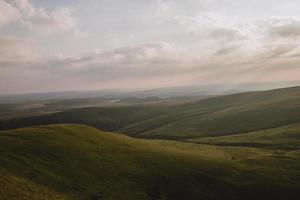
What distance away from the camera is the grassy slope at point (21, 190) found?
56.2m

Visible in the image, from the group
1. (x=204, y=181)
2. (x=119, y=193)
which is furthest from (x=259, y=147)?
(x=119, y=193)

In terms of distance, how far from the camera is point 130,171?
85.0 m

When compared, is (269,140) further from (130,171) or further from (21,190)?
(21,190)

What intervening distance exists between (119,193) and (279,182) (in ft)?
140

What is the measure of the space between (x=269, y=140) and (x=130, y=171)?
103m

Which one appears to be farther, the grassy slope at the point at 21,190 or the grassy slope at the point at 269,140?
the grassy slope at the point at 269,140

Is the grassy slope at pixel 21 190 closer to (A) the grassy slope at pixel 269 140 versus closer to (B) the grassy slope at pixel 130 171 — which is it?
(B) the grassy slope at pixel 130 171

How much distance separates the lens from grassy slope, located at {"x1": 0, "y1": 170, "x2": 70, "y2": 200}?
56.2 m

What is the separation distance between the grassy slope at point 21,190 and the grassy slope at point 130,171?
9.61 feet

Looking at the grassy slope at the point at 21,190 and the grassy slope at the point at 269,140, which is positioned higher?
the grassy slope at the point at 21,190

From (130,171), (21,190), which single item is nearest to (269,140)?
(130,171)

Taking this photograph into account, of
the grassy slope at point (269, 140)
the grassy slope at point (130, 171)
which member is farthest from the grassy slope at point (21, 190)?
the grassy slope at point (269, 140)

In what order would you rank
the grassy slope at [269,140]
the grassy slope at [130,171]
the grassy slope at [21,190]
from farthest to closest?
1. the grassy slope at [269,140]
2. the grassy slope at [130,171]
3. the grassy slope at [21,190]

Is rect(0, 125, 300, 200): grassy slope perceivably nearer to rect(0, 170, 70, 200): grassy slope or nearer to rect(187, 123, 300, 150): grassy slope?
rect(0, 170, 70, 200): grassy slope
